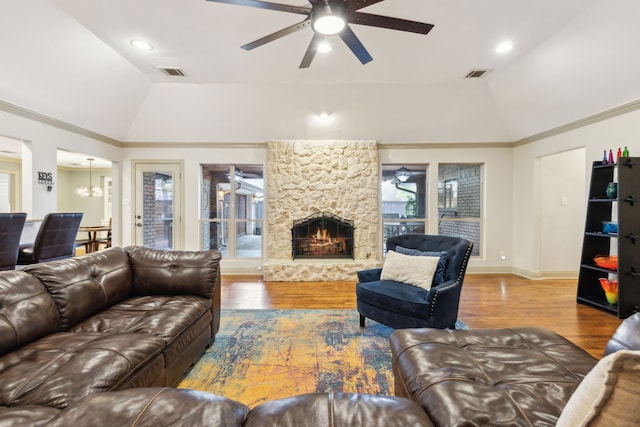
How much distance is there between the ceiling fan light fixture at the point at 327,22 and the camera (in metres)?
1.97

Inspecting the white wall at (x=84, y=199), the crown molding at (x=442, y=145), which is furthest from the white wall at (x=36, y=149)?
the white wall at (x=84, y=199)

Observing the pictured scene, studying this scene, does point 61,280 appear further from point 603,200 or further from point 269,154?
point 603,200

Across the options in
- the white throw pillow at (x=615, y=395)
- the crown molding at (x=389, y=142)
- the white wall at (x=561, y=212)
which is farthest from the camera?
the white wall at (x=561, y=212)

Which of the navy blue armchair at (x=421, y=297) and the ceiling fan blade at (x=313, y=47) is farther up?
the ceiling fan blade at (x=313, y=47)

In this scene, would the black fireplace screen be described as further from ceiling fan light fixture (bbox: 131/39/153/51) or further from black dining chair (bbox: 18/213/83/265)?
ceiling fan light fixture (bbox: 131/39/153/51)

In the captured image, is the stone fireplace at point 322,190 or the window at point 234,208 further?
the window at point 234,208

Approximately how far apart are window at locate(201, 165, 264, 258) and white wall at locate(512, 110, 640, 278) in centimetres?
462

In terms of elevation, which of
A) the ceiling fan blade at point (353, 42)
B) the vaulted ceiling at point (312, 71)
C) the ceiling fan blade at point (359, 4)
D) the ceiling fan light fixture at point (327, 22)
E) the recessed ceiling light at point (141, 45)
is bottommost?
the ceiling fan light fixture at point (327, 22)

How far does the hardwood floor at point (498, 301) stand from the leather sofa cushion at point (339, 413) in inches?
96.9

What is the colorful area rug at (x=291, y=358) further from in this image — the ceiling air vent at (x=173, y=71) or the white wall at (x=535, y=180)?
the white wall at (x=535, y=180)

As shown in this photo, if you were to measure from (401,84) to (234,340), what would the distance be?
13.4 feet

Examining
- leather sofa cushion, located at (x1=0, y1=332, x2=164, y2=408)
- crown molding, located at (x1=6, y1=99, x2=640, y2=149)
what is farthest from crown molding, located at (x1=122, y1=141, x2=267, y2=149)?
leather sofa cushion, located at (x1=0, y1=332, x2=164, y2=408)

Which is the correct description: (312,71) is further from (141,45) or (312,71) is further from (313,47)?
(141,45)

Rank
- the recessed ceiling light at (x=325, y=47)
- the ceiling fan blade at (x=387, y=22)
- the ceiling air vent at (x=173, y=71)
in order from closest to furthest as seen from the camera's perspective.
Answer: the ceiling fan blade at (x=387, y=22)
the recessed ceiling light at (x=325, y=47)
the ceiling air vent at (x=173, y=71)
